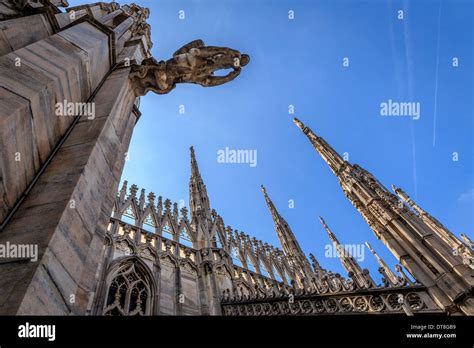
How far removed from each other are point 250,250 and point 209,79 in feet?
45.4

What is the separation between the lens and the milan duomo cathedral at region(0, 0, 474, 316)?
200 cm

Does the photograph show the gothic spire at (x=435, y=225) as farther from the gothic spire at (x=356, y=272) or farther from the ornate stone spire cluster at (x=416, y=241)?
the gothic spire at (x=356, y=272)

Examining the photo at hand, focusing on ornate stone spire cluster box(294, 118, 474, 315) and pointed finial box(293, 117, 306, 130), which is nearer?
ornate stone spire cluster box(294, 118, 474, 315)

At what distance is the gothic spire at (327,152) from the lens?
17.7 m

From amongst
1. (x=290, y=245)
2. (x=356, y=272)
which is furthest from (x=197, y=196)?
(x=356, y=272)

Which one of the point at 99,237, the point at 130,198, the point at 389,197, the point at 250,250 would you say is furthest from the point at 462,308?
the point at 130,198

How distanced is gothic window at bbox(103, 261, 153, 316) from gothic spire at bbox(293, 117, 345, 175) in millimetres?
11148

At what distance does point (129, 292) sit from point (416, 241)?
9.27 meters

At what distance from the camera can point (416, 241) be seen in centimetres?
998

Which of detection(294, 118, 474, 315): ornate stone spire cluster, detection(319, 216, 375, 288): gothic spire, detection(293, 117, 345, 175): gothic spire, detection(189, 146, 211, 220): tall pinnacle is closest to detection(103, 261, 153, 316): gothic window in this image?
Answer: detection(189, 146, 211, 220): tall pinnacle

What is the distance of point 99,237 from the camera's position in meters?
2.81

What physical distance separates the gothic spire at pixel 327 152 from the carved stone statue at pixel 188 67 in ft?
45.1

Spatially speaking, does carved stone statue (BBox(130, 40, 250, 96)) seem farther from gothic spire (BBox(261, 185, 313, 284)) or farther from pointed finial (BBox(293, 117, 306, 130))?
pointed finial (BBox(293, 117, 306, 130))
